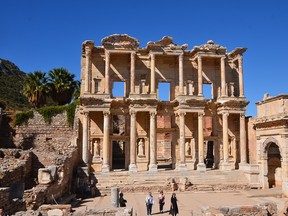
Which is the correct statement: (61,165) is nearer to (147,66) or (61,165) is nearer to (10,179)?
(10,179)

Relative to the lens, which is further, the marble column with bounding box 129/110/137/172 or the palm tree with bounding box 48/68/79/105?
the palm tree with bounding box 48/68/79/105

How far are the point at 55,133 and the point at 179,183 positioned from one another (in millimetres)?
14068

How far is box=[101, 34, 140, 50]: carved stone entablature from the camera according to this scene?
26.5 meters

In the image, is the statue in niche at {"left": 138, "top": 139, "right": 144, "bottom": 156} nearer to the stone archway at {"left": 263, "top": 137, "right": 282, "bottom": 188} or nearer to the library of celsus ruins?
the library of celsus ruins

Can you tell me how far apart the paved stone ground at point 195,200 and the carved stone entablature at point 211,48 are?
1295 cm

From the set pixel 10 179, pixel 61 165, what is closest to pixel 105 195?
pixel 61 165

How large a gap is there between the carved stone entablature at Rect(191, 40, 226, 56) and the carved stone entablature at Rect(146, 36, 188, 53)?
121 cm

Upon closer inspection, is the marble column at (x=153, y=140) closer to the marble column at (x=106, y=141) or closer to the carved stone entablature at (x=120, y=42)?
→ the marble column at (x=106, y=141)

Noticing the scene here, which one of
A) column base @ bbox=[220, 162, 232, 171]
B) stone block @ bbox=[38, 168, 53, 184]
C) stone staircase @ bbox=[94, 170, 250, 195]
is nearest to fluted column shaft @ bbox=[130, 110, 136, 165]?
stone staircase @ bbox=[94, 170, 250, 195]

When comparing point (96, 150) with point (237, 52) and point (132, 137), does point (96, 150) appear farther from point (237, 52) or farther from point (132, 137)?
point (237, 52)

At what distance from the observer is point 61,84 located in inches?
1344

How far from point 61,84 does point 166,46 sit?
1348 cm

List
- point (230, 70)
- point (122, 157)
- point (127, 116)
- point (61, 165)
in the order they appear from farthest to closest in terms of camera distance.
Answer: point (122, 157), point (230, 70), point (127, 116), point (61, 165)

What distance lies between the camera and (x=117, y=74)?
2803cm
